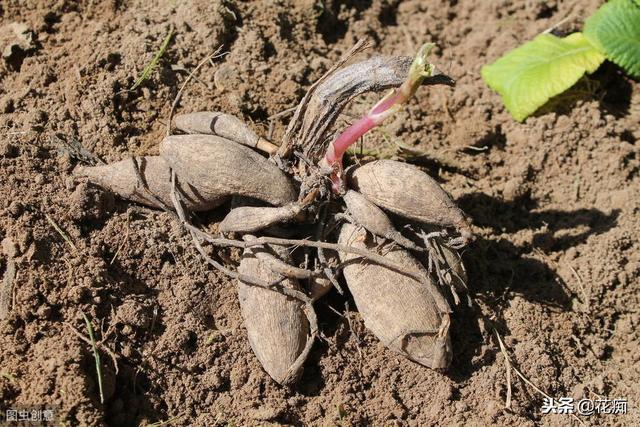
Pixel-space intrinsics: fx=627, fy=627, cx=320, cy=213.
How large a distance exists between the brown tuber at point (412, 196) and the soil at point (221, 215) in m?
0.37

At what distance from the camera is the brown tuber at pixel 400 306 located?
6.43 ft

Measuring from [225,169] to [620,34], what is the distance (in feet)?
5.88

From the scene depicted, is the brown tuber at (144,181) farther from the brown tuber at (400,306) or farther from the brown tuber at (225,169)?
the brown tuber at (400,306)

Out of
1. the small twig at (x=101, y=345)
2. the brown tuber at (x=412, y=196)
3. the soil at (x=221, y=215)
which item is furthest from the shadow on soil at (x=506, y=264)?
the small twig at (x=101, y=345)

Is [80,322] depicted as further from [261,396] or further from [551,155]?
[551,155]

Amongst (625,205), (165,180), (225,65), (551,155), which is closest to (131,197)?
(165,180)

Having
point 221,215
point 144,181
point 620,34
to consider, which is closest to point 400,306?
point 221,215

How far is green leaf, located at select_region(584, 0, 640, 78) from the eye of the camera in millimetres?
2598

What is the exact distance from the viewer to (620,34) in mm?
2609

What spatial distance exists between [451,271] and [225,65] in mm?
1160

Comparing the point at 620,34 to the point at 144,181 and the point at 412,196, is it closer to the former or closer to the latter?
the point at 412,196

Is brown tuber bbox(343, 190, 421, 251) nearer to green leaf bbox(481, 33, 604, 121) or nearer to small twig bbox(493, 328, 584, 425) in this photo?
small twig bbox(493, 328, 584, 425)

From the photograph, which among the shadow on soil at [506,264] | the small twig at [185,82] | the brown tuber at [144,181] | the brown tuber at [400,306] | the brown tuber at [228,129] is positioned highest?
the small twig at [185,82]

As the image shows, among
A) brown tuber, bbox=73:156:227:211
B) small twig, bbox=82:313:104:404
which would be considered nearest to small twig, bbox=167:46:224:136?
brown tuber, bbox=73:156:227:211
